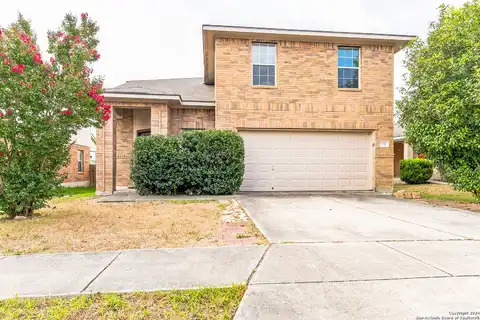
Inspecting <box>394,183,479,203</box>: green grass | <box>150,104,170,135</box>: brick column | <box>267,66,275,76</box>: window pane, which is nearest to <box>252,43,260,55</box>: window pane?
<box>267,66,275,76</box>: window pane

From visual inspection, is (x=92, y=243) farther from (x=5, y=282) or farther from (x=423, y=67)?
(x=423, y=67)

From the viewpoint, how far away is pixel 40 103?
16.9 ft

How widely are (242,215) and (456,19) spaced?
772 cm

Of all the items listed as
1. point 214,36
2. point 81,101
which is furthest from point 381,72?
point 81,101

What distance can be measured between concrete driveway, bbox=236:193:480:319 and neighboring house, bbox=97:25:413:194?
17.3 feet

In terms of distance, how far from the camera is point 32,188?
539 centimetres

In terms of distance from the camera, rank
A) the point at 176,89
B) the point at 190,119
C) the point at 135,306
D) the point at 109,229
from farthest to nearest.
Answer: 1. the point at 176,89
2. the point at 190,119
3. the point at 109,229
4. the point at 135,306

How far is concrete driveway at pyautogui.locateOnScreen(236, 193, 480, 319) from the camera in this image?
7.16ft

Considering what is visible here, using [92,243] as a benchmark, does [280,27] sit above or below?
above

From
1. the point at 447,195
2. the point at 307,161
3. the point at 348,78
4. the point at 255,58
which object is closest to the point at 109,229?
the point at 307,161

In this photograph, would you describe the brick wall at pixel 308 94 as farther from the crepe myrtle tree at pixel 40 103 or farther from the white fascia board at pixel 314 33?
the crepe myrtle tree at pixel 40 103

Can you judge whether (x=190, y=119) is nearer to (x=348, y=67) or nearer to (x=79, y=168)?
(x=348, y=67)

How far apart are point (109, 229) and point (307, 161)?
7583 mm

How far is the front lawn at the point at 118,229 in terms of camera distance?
387 cm
